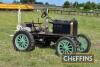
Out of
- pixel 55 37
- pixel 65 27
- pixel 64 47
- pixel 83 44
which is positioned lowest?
pixel 83 44

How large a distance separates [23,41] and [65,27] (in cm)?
150

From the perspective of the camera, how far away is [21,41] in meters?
12.9

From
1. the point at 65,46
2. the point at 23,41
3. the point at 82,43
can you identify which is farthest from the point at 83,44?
the point at 23,41

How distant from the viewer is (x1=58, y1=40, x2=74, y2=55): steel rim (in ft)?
38.8

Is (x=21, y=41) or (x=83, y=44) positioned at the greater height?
(x=21, y=41)

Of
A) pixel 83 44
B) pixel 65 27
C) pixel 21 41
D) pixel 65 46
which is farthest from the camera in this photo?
pixel 83 44

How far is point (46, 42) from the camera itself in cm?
1364

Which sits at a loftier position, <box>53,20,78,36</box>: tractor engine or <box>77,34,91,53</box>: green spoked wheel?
<box>53,20,78,36</box>: tractor engine

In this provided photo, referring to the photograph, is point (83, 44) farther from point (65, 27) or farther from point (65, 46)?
point (65, 46)

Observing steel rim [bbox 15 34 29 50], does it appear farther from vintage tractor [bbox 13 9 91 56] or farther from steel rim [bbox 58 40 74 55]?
steel rim [bbox 58 40 74 55]

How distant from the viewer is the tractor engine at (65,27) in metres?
12.7

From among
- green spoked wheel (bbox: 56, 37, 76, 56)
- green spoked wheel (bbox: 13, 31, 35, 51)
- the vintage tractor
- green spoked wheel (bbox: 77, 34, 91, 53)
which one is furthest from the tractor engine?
green spoked wheel (bbox: 13, 31, 35, 51)

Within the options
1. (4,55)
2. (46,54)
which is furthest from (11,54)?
(46,54)

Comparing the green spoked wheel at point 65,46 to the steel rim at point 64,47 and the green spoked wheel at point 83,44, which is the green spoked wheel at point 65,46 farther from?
the green spoked wheel at point 83,44
